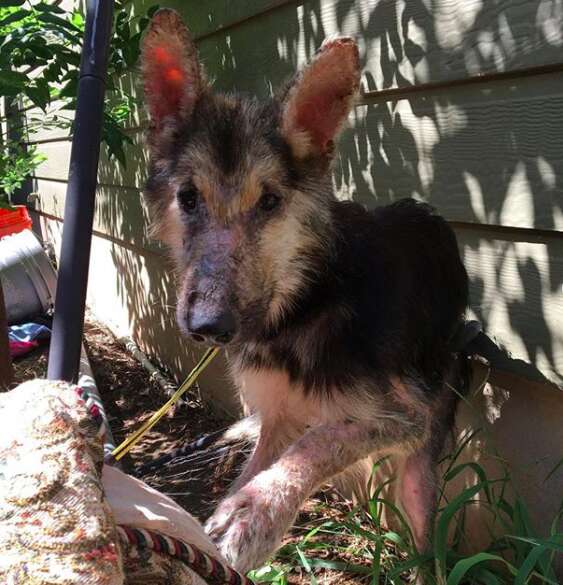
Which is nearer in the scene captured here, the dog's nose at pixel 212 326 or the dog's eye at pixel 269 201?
the dog's nose at pixel 212 326

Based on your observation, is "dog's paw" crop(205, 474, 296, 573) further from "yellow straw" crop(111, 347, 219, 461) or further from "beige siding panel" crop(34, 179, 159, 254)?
"beige siding panel" crop(34, 179, 159, 254)

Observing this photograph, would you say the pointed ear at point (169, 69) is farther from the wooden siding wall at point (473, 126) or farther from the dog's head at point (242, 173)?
the wooden siding wall at point (473, 126)

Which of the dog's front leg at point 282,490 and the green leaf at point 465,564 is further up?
the dog's front leg at point 282,490

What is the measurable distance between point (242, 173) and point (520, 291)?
123 cm

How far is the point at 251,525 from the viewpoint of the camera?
184 cm

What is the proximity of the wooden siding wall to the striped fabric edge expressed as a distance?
5.77 feet

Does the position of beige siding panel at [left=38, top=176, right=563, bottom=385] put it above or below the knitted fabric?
below

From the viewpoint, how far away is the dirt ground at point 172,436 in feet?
12.6

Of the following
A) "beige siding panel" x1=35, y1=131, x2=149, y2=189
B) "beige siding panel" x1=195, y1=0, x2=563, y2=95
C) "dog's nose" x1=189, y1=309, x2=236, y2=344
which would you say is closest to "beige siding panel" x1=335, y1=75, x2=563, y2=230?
"beige siding panel" x1=195, y1=0, x2=563, y2=95

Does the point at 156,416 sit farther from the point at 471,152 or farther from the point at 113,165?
the point at 113,165

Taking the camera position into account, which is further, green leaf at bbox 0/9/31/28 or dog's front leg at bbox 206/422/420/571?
green leaf at bbox 0/9/31/28

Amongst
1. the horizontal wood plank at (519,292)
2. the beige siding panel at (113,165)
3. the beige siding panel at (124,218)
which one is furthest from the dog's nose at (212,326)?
the beige siding panel at (124,218)

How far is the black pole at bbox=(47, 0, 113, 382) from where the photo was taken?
6.41 feet

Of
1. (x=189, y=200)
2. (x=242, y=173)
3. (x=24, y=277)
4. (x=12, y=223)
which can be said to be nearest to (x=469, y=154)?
(x=242, y=173)
